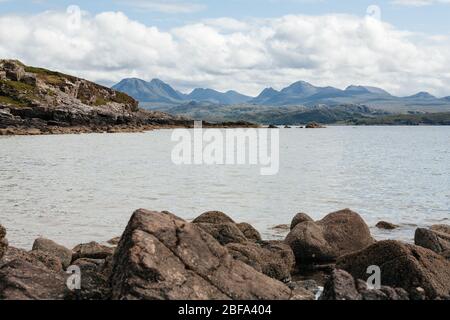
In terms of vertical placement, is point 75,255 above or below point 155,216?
below

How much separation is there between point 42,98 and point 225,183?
4821 inches

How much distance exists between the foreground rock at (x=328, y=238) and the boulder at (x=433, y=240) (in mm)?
1870

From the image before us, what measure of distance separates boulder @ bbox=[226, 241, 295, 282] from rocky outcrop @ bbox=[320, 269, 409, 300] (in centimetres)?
450

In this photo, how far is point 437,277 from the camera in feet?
45.7

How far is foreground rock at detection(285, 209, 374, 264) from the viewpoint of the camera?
19.6 meters

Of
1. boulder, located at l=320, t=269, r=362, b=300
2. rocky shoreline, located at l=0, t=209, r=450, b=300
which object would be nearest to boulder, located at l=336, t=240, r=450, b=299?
rocky shoreline, located at l=0, t=209, r=450, b=300

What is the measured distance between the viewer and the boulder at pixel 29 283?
10.9m

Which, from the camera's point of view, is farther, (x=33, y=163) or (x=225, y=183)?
(x=33, y=163)

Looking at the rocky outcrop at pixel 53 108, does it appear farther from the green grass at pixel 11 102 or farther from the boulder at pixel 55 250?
the boulder at pixel 55 250

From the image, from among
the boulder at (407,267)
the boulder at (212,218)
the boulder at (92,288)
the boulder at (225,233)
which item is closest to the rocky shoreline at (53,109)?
the boulder at (212,218)

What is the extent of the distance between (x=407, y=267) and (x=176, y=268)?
6471mm

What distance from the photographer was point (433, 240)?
19.9m
